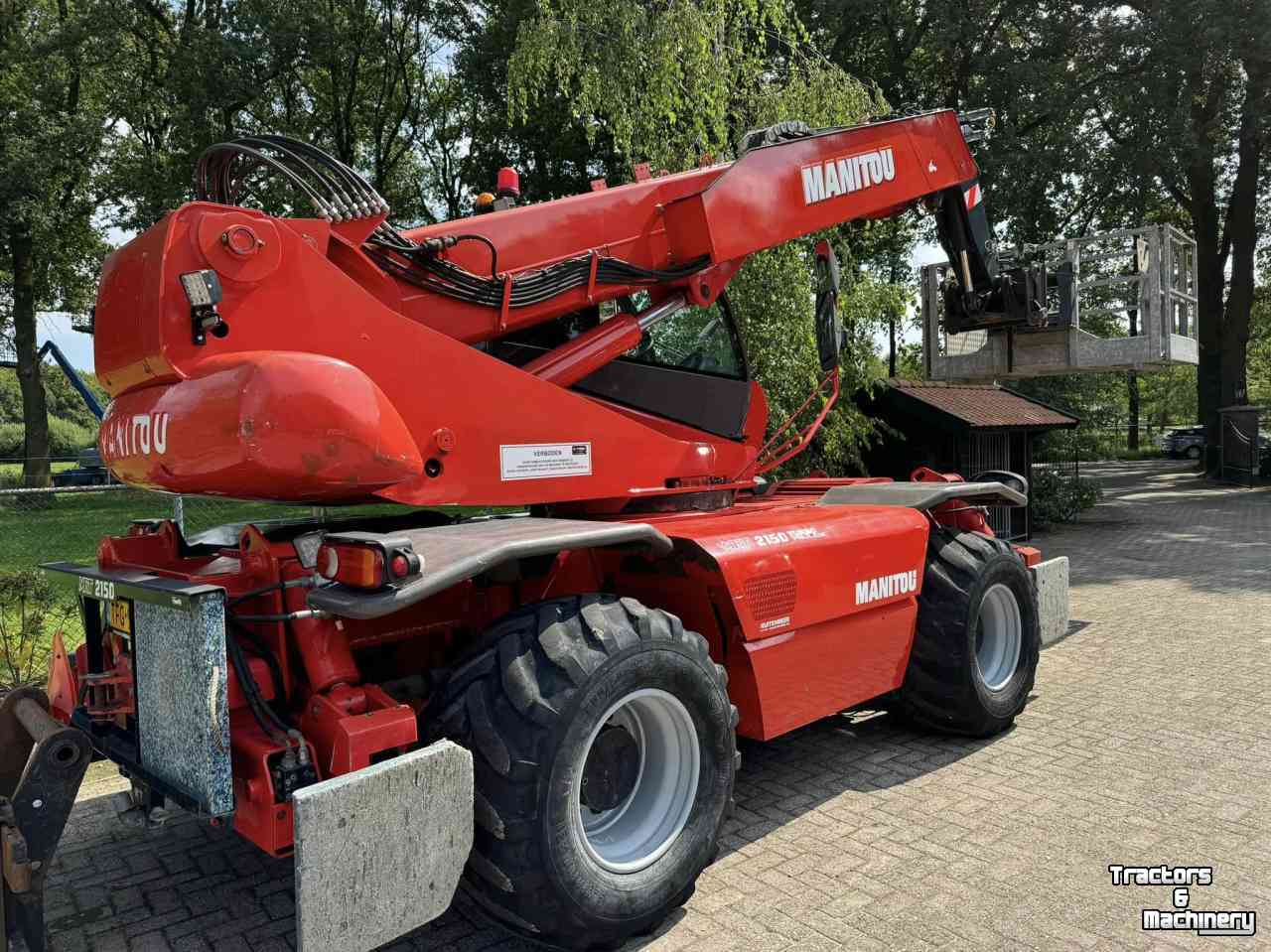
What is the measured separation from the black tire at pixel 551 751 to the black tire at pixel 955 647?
224 centimetres

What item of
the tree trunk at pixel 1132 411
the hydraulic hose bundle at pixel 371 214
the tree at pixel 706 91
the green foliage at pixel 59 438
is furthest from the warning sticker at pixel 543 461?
the green foliage at pixel 59 438

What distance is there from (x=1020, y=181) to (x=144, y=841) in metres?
17.6

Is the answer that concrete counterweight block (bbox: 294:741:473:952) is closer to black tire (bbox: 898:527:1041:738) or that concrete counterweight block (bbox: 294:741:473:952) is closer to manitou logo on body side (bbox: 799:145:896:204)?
black tire (bbox: 898:527:1041:738)

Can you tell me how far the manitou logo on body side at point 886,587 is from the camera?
15.2 ft

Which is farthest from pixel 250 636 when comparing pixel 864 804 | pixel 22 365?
pixel 22 365

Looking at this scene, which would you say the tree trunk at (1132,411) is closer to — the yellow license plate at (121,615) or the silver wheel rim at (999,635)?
the silver wheel rim at (999,635)

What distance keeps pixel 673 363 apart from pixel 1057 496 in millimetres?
15143

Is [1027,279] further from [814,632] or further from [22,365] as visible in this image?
[22,365]

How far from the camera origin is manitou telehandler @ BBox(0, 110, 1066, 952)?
298 centimetres

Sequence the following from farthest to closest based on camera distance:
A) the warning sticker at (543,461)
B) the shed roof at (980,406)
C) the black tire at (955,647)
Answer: the shed roof at (980,406) < the black tire at (955,647) < the warning sticker at (543,461)

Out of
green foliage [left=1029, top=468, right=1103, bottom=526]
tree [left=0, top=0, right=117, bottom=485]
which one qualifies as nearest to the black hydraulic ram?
tree [left=0, top=0, right=117, bottom=485]

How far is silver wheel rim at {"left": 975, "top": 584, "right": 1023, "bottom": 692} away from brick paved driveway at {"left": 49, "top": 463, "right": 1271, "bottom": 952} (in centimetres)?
37

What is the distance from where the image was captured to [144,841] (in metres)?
4.39

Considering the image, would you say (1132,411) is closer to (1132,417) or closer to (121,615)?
(1132,417)
